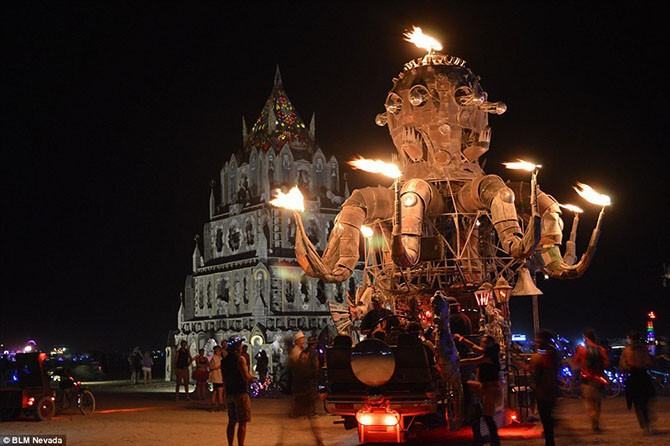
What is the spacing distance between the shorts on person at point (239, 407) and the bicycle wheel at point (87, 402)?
9974 millimetres

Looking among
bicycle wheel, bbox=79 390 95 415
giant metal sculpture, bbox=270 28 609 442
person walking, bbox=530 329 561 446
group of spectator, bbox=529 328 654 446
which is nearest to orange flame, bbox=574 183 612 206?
giant metal sculpture, bbox=270 28 609 442

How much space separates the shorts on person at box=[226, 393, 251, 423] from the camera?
12961 millimetres

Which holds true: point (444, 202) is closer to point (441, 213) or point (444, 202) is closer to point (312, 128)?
point (441, 213)

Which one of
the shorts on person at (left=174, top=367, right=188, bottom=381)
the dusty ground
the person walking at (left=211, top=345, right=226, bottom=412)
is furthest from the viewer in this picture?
the shorts on person at (left=174, top=367, right=188, bottom=381)

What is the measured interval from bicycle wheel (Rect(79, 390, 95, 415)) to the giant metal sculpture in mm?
7915

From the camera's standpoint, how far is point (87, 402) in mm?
21828

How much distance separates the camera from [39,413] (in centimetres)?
1944

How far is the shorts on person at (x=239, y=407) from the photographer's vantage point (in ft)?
42.5

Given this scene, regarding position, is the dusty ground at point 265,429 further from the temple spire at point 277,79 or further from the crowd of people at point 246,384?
the temple spire at point 277,79

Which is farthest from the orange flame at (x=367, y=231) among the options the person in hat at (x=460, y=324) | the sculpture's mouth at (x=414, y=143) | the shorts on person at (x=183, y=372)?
the shorts on person at (x=183, y=372)

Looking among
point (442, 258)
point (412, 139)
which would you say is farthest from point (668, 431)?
point (412, 139)

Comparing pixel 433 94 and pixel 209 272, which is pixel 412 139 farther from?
pixel 209 272

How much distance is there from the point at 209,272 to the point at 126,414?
34945mm

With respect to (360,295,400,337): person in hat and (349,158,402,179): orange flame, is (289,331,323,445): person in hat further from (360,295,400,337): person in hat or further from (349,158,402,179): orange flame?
(349,158,402,179): orange flame
